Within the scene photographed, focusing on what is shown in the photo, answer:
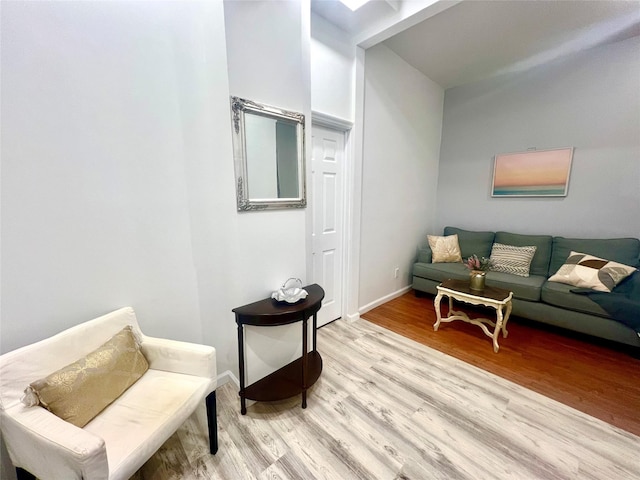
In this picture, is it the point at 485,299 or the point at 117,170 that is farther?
Answer: the point at 485,299

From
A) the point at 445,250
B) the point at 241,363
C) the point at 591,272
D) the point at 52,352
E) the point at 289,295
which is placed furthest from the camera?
the point at 445,250

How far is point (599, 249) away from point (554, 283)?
598 mm

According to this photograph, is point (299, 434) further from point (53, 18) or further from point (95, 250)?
point (53, 18)

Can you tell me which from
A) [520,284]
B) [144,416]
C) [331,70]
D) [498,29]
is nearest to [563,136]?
[498,29]

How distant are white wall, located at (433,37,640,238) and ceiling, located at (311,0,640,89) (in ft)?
0.71

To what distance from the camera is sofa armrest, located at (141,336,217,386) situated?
1273 millimetres

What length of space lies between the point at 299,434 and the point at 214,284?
104 centimetres

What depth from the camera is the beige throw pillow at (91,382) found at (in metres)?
0.93

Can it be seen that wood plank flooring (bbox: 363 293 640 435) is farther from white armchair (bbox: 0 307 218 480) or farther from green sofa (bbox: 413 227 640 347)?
white armchair (bbox: 0 307 218 480)

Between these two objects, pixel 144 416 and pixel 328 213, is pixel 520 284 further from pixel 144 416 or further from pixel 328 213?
pixel 144 416

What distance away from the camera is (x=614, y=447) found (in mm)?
1348

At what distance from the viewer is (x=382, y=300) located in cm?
321

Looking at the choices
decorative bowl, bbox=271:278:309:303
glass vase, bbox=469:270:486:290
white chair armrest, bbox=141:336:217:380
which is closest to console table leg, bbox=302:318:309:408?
decorative bowl, bbox=271:278:309:303

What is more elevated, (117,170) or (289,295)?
(117,170)
